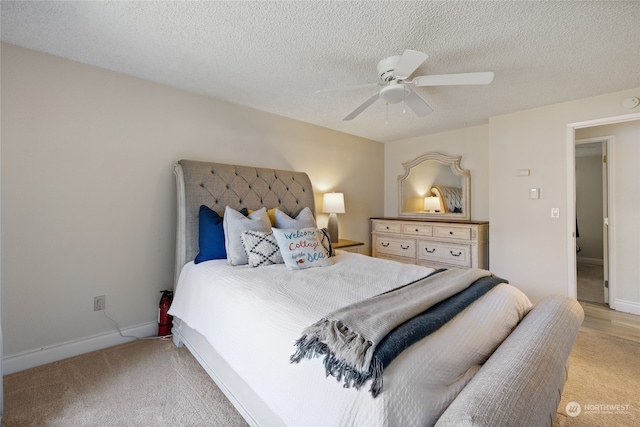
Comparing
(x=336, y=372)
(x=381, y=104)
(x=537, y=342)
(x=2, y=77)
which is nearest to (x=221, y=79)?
(x=2, y=77)

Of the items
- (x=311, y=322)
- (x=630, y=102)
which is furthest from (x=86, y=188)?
(x=630, y=102)

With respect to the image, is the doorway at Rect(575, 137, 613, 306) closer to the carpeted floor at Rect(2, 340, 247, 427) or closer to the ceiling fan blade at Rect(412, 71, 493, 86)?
the ceiling fan blade at Rect(412, 71, 493, 86)

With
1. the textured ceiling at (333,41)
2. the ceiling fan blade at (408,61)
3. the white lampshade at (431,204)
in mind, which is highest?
the textured ceiling at (333,41)

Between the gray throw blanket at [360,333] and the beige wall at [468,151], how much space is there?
2864 mm

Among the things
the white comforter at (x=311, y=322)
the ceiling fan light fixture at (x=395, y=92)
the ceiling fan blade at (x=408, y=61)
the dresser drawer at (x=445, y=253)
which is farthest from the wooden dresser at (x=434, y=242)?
the ceiling fan blade at (x=408, y=61)

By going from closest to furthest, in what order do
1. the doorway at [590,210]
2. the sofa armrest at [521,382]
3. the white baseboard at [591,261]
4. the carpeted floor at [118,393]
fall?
the sofa armrest at [521,382] → the carpeted floor at [118,393] → the doorway at [590,210] → the white baseboard at [591,261]

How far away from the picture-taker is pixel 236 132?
296 cm

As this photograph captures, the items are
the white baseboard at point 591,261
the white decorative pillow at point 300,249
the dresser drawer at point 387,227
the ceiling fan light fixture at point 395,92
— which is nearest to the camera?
the ceiling fan light fixture at point 395,92

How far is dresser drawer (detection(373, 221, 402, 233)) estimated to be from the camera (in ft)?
13.3

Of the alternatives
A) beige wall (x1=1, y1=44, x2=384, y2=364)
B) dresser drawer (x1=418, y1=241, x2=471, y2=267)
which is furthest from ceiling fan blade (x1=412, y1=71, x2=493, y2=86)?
dresser drawer (x1=418, y1=241, x2=471, y2=267)

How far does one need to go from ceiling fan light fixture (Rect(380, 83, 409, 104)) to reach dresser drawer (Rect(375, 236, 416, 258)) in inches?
90.5

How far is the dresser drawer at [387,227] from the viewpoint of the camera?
13.3ft

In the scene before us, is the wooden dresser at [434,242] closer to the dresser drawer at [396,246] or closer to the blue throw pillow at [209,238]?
the dresser drawer at [396,246]

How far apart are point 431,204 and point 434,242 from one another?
763 mm
